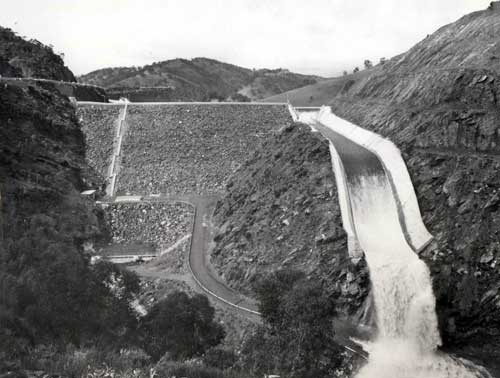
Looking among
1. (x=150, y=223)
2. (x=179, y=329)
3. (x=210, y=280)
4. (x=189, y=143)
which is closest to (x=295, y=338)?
(x=179, y=329)

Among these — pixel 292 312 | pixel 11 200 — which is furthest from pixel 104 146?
pixel 292 312

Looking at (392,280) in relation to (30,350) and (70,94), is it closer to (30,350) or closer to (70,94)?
(30,350)

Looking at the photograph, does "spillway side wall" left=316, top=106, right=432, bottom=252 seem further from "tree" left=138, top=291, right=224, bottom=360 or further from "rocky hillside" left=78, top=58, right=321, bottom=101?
"rocky hillside" left=78, top=58, right=321, bottom=101

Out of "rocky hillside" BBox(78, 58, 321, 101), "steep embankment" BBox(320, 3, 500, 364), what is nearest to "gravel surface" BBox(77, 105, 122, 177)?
"steep embankment" BBox(320, 3, 500, 364)

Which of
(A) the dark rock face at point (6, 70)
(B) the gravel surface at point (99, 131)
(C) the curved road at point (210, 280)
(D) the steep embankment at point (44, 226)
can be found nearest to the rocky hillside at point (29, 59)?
(A) the dark rock face at point (6, 70)

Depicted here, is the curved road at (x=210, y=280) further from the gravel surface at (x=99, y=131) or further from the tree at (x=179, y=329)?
the gravel surface at (x=99, y=131)

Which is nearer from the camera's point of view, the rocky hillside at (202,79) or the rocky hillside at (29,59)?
the rocky hillside at (29,59)

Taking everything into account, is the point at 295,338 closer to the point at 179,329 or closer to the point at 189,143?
the point at 179,329
